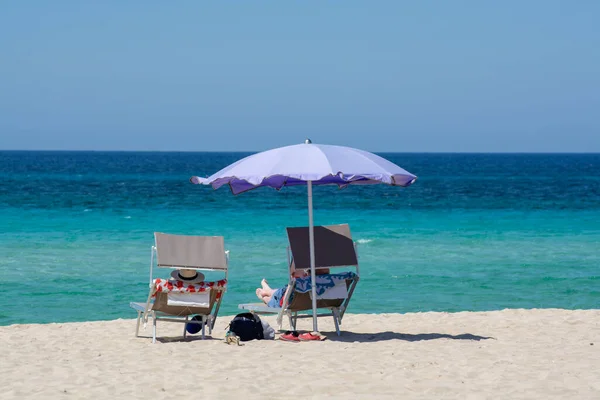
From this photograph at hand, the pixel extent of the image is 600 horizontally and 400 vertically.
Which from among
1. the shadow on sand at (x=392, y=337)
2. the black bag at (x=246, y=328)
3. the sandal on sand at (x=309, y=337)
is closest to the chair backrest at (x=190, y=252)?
the black bag at (x=246, y=328)

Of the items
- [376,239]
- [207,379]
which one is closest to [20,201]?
[376,239]

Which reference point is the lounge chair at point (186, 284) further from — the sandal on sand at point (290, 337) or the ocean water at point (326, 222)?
the ocean water at point (326, 222)

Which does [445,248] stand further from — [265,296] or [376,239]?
[265,296]

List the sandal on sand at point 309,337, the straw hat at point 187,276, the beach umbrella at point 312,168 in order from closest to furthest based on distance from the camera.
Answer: the beach umbrella at point 312,168, the sandal on sand at point 309,337, the straw hat at point 187,276

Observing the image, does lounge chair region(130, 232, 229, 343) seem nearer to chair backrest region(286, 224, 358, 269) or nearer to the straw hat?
the straw hat

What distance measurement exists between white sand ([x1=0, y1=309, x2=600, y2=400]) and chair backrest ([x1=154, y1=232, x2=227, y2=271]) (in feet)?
2.29

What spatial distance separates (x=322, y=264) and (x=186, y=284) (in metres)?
1.24

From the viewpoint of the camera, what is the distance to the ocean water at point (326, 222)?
12406 mm

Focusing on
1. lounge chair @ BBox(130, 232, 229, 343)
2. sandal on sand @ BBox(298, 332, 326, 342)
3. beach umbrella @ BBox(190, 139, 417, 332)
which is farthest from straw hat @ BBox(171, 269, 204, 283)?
sandal on sand @ BBox(298, 332, 326, 342)

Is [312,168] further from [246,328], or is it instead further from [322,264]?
[246,328]

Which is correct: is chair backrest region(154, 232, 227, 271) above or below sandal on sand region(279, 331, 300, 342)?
above

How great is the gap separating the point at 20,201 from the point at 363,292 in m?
25.1

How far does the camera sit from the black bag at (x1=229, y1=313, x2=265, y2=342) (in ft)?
25.8

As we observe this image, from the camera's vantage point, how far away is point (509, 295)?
505 inches
